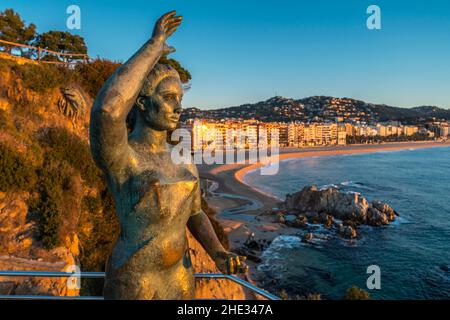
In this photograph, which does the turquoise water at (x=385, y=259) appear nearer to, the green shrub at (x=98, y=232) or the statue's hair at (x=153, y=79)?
the green shrub at (x=98, y=232)

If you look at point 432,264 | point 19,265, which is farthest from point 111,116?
point 432,264

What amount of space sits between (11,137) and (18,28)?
49.4 feet

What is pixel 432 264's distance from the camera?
719 inches

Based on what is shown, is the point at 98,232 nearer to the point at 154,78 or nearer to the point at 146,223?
the point at 146,223

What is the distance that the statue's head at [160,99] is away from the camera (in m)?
→ 1.76

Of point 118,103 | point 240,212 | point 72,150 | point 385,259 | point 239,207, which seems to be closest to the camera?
point 118,103

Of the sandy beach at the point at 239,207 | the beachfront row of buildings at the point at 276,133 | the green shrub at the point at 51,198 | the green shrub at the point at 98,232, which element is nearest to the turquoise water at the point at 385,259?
the sandy beach at the point at 239,207

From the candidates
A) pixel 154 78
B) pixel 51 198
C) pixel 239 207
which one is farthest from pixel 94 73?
pixel 239 207

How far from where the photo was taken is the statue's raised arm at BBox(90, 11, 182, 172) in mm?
1445

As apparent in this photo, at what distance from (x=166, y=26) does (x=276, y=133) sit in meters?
111

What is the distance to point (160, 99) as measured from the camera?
5.80ft

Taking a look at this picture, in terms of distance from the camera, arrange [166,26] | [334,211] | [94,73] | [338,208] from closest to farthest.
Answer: [166,26] → [94,73] → [338,208] → [334,211]

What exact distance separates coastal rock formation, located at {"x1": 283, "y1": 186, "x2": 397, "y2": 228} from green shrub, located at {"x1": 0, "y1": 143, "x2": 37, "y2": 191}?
853 inches
